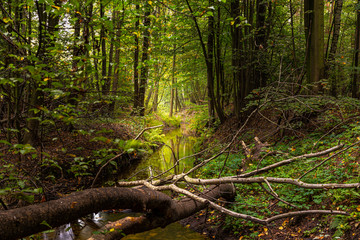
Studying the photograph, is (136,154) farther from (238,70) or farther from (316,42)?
(238,70)

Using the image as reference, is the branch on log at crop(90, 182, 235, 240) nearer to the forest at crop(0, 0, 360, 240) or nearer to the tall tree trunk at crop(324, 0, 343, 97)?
the forest at crop(0, 0, 360, 240)

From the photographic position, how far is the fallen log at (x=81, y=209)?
197 centimetres

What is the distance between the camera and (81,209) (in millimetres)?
2428

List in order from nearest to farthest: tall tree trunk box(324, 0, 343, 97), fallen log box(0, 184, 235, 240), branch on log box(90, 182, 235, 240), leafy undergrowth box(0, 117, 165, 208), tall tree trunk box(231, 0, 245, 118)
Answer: fallen log box(0, 184, 235, 240) → branch on log box(90, 182, 235, 240) → leafy undergrowth box(0, 117, 165, 208) → tall tree trunk box(324, 0, 343, 97) → tall tree trunk box(231, 0, 245, 118)

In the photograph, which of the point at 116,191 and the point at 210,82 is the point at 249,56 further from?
the point at 116,191

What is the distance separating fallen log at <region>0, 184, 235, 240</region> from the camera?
1973 millimetres

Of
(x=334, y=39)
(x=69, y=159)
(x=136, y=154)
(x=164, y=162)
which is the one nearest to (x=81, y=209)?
(x=136, y=154)

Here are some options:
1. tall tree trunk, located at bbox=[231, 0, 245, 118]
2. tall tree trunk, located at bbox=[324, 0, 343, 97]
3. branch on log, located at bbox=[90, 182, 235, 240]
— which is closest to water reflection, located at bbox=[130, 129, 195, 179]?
tall tree trunk, located at bbox=[231, 0, 245, 118]

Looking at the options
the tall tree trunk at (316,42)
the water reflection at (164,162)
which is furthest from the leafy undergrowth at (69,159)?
the tall tree trunk at (316,42)

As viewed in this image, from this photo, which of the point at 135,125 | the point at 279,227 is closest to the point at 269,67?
the point at 279,227

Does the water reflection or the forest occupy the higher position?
the forest

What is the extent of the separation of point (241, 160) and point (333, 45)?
5668 mm

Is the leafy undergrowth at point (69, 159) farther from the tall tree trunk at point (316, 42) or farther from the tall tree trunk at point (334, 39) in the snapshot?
the tall tree trunk at point (334, 39)

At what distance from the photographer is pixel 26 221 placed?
6.67ft
